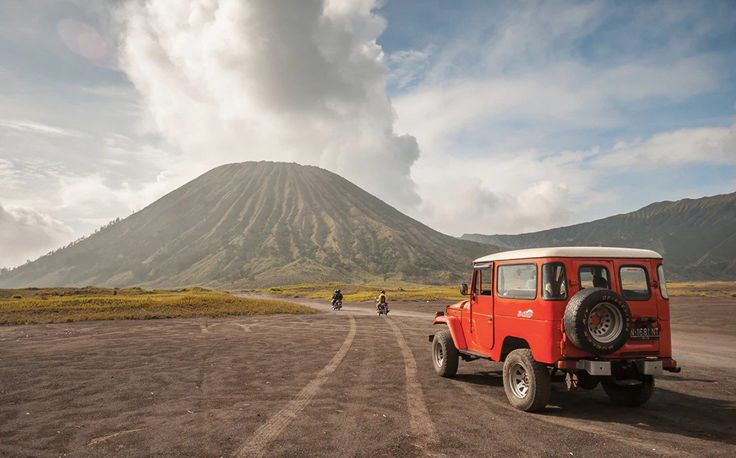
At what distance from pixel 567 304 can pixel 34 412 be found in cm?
1021

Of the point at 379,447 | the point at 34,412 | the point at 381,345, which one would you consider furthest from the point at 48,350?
the point at 379,447

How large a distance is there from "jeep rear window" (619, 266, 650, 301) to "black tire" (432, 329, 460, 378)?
457 centimetres

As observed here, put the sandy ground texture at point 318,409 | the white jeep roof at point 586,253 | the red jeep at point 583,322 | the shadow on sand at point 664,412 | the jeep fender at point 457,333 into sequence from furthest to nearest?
Answer: the jeep fender at point 457,333
the white jeep roof at point 586,253
the red jeep at point 583,322
the shadow on sand at point 664,412
the sandy ground texture at point 318,409

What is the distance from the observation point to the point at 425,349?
1667 centimetres

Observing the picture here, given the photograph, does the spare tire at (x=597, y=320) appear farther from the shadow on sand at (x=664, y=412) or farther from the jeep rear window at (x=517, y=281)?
the shadow on sand at (x=664, y=412)

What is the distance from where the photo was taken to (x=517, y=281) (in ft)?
30.4

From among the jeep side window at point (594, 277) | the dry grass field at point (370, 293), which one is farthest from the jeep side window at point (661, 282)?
the dry grass field at point (370, 293)

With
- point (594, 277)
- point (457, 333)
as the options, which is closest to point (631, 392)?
point (594, 277)

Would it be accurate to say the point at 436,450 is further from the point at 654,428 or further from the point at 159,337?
the point at 159,337

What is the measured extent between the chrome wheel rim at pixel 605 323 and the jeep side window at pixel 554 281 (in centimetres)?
59

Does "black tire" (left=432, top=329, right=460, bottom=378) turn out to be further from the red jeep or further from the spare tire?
the spare tire

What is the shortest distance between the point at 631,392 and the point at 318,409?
628cm

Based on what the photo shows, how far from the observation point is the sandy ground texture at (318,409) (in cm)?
677

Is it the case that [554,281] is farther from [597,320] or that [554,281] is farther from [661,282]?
[661,282]
